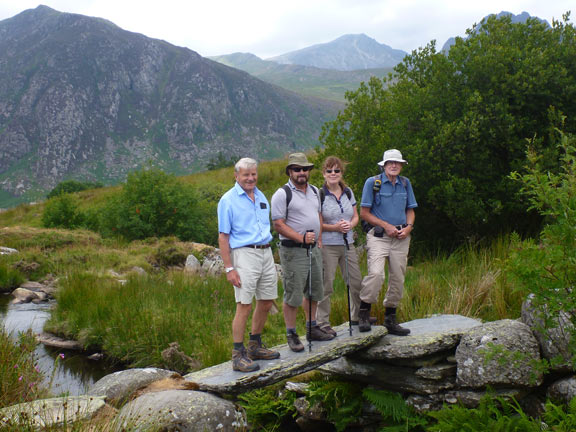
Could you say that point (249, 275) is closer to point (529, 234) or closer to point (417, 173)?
point (417, 173)

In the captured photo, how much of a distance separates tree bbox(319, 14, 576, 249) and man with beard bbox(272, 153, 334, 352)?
502cm

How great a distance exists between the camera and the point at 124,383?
6.32 m

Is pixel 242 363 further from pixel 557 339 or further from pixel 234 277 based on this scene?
pixel 557 339

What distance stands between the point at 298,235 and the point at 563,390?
295 cm

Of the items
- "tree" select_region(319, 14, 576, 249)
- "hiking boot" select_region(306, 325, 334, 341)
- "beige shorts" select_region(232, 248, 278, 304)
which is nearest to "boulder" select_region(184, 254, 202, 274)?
"tree" select_region(319, 14, 576, 249)

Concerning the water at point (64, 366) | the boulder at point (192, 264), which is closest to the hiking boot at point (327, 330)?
the water at point (64, 366)

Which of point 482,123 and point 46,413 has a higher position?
point 482,123

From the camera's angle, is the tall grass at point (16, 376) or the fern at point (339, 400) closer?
→ the tall grass at point (16, 376)

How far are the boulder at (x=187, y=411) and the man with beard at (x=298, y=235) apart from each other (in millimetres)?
982

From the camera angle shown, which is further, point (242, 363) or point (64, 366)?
point (64, 366)

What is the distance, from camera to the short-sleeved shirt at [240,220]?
16.2 ft

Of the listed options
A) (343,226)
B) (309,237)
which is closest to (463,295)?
(343,226)

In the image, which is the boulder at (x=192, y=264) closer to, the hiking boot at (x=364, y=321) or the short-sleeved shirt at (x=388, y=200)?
the hiking boot at (x=364, y=321)

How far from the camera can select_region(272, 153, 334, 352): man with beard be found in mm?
5059
